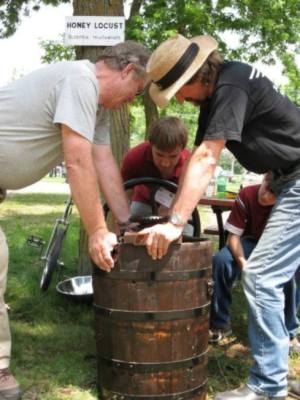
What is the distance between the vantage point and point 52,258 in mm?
4719

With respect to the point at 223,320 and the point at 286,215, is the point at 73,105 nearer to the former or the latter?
the point at 286,215

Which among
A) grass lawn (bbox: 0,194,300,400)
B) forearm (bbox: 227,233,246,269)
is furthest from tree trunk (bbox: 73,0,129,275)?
forearm (bbox: 227,233,246,269)

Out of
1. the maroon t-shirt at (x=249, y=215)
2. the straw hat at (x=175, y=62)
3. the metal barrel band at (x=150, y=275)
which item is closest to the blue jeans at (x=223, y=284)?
the maroon t-shirt at (x=249, y=215)

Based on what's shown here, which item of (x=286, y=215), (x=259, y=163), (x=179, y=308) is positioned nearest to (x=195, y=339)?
(x=179, y=308)

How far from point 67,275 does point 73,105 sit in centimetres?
286

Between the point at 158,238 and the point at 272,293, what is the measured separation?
63 centimetres

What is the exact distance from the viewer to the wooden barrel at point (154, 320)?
260 centimetres

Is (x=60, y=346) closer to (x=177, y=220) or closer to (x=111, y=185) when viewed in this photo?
(x=111, y=185)

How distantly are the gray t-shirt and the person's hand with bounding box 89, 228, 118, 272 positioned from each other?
415 mm

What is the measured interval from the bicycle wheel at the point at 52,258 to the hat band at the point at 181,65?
7.71 ft

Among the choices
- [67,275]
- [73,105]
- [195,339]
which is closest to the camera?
[73,105]

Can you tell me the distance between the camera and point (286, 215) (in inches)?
109

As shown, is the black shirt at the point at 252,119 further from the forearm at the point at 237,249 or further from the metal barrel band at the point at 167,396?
the metal barrel band at the point at 167,396

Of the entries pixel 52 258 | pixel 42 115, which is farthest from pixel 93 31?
pixel 52 258
